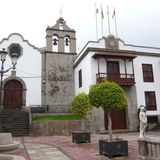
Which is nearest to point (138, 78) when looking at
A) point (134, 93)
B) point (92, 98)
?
point (134, 93)

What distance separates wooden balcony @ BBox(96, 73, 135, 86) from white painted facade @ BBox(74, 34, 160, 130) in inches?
19.1

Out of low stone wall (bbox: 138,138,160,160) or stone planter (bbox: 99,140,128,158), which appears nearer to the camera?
low stone wall (bbox: 138,138,160,160)

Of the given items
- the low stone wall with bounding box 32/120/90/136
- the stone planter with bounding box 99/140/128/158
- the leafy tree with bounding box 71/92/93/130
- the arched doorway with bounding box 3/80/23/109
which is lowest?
the stone planter with bounding box 99/140/128/158

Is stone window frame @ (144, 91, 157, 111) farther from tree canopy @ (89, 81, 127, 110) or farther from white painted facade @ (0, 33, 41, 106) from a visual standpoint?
tree canopy @ (89, 81, 127, 110)

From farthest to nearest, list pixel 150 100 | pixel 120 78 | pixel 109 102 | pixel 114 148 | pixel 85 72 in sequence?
pixel 150 100, pixel 85 72, pixel 120 78, pixel 109 102, pixel 114 148

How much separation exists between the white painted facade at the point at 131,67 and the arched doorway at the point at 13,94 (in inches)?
225

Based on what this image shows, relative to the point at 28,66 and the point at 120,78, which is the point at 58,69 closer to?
the point at 28,66

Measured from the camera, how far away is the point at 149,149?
659 cm

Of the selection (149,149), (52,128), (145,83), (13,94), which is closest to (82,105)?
(52,128)

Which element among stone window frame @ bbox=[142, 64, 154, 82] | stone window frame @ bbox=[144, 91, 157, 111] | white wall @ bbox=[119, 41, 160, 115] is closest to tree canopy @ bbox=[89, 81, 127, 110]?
white wall @ bbox=[119, 41, 160, 115]

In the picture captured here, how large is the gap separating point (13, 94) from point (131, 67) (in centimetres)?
1163

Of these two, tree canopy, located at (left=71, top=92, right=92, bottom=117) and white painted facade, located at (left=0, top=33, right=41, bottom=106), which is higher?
white painted facade, located at (left=0, top=33, right=41, bottom=106)

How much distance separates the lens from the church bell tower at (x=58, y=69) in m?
22.8

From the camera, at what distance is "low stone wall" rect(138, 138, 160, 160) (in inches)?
245
